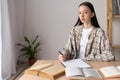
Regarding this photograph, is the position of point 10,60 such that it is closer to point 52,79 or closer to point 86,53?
point 86,53

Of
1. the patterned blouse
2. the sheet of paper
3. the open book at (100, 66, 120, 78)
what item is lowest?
the open book at (100, 66, 120, 78)

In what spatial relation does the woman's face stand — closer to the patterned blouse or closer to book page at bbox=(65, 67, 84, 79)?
the patterned blouse

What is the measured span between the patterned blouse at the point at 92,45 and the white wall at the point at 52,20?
1.66 m

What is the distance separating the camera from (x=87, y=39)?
197 centimetres

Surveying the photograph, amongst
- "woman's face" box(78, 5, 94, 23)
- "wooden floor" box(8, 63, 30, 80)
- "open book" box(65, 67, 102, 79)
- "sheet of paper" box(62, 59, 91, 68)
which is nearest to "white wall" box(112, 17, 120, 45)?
"wooden floor" box(8, 63, 30, 80)

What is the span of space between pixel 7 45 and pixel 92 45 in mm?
1658

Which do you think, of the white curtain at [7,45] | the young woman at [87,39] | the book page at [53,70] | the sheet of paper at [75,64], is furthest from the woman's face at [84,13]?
the white curtain at [7,45]

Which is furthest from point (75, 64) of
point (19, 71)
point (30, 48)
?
point (30, 48)

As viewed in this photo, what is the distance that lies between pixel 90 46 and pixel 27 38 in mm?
2026

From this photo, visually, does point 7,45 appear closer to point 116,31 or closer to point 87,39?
point 87,39

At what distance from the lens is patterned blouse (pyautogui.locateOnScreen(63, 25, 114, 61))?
183 centimetres

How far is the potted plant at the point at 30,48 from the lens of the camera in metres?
3.68

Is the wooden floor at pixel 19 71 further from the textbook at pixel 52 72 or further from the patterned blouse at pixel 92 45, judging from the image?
the textbook at pixel 52 72

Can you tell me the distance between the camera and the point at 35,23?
3.75 m
